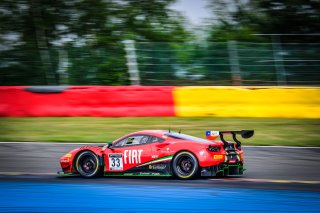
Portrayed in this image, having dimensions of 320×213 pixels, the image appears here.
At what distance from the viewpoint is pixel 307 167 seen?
11633mm

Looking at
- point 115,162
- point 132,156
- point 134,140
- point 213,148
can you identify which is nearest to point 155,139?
point 134,140

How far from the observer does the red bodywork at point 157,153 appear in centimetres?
991

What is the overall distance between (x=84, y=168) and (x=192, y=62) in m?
8.95

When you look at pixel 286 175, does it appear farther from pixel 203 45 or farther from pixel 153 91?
pixel 203 45

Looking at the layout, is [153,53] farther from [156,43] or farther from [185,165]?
[185,165]

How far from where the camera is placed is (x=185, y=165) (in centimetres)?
1012

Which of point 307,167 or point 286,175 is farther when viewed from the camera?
point 307,167

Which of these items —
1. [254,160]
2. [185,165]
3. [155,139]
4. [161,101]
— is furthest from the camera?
[161,101]

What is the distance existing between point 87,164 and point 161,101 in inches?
272

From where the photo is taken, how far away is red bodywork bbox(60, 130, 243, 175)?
9914mm

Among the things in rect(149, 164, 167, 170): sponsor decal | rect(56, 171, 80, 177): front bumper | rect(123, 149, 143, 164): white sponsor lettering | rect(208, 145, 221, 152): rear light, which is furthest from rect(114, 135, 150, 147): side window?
rect(208, 145, 221, 152): rear light

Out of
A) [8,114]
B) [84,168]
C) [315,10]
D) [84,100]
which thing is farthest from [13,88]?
[315,10]

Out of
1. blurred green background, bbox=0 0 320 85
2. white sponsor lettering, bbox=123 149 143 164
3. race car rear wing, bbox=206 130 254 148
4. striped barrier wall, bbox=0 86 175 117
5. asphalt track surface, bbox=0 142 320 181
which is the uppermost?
blurred green background, bbox=0 0 320 85

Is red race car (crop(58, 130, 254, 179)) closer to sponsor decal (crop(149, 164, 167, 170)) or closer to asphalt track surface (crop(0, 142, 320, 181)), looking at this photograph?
sponsor decal (crop(149, 164, 167, 170))
